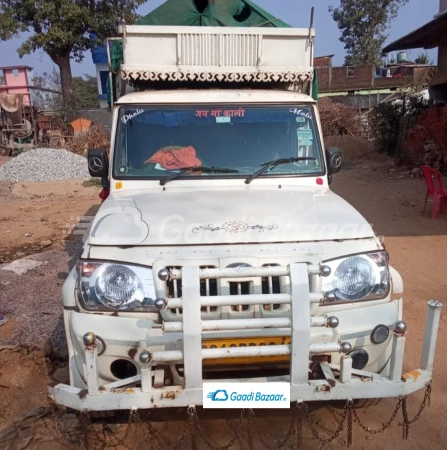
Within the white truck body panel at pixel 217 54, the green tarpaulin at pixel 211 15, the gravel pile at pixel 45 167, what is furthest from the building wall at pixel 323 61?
the white truck body panel at pixel 217 54

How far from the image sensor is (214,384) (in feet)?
7.18

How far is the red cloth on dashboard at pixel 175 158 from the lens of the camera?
362cm

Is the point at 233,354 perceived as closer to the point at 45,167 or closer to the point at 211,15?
the point at 211,15

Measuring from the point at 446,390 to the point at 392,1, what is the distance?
135ft

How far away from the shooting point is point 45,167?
16078 mm

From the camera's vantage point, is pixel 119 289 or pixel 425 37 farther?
pixel 425 37

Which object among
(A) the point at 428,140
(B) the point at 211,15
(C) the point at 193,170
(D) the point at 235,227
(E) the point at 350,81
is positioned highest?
(E) the point at 350,81

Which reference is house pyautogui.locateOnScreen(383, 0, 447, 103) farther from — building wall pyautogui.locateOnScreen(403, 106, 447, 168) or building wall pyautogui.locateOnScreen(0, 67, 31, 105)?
building wall pyautogui.locateOnScreen(0, 67, 31, 105)

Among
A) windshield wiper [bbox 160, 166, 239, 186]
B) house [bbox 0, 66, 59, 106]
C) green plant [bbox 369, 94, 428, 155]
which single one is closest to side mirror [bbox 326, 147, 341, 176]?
windshield wiper [bbox 160, 166, 239, 186]

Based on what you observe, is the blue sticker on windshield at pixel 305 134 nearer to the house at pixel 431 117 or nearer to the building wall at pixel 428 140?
the house at pixel 431 117

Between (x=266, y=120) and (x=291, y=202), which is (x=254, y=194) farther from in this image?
(x=266, y=120)

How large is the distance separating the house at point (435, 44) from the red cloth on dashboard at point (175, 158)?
12012 millimetres

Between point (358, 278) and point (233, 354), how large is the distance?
887 mm

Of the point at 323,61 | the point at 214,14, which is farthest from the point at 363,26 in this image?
the point at 214,14
